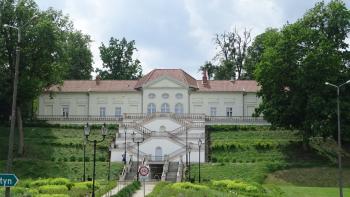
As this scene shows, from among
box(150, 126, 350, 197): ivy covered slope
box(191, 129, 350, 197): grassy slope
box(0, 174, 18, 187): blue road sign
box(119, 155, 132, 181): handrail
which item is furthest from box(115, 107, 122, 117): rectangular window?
box(0, 174, 18, 187): blue road sign

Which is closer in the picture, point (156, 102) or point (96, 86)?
point (156, 102)

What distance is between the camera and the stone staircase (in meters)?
47.5

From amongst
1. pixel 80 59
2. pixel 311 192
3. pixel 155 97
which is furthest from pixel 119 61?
pixel 311 192

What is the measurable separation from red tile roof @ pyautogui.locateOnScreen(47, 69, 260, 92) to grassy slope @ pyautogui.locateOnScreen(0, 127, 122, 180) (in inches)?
388

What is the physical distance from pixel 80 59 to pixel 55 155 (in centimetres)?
3674

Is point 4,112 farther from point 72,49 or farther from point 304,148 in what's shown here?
point 304,148

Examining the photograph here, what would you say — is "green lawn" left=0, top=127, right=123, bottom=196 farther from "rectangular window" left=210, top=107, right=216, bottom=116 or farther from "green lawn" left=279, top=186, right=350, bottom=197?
"rectangular window" left=210, top=107, right=216, bottom=116

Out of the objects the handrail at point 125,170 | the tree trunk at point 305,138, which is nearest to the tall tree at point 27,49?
the handrail at point 125,170

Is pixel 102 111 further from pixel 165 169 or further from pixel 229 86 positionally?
pixel 165 169

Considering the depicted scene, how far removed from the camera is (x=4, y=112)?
6781 centimetres

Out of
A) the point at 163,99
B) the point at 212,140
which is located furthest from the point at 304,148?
the point at 163,99

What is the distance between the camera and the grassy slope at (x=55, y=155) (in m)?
47.8

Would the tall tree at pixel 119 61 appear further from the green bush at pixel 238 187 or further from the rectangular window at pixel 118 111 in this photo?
the green bush at pixel 238 187

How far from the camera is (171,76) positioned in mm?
70875
